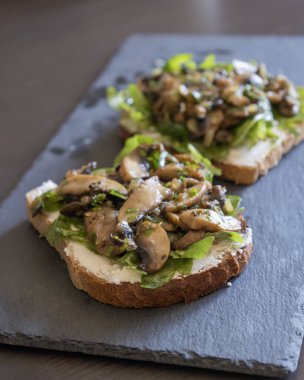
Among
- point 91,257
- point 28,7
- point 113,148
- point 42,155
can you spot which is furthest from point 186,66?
point 28,7

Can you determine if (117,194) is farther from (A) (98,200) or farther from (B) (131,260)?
(B) (131,260)

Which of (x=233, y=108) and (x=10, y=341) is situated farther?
(x=233, y=108)

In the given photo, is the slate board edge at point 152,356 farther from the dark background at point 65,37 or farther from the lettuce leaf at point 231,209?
the dark background at point 65,37

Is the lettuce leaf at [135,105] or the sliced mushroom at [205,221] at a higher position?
the sliced mushroom at [205,221]

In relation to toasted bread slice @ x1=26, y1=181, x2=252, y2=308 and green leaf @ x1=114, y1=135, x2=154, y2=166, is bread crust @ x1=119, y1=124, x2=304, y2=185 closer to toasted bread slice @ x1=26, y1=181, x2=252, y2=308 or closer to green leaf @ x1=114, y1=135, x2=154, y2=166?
green leaf @ x1=114, y1=135, x2=154, y2=166

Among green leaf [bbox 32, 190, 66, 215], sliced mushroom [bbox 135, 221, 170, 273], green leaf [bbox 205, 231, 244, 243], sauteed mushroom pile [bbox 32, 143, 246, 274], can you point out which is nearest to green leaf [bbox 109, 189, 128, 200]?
sauteed mushroom pile [bbox 32, 143, 246, 274]

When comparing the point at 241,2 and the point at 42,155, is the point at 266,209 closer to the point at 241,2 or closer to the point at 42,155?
the point at 42,155

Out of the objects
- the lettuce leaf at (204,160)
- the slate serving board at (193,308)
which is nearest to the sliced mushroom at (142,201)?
the slate serving board at (193,308)
